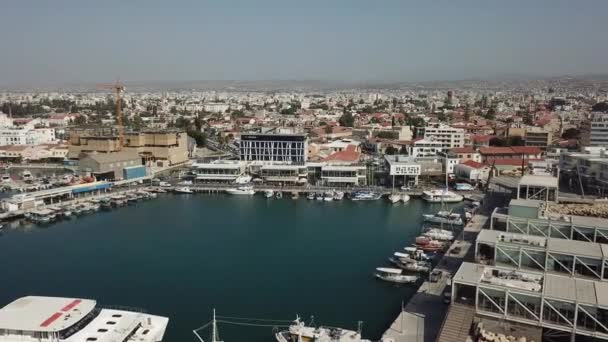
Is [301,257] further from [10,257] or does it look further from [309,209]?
[10,257]

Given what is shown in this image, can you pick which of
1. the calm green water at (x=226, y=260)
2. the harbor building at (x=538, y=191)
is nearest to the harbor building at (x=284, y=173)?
the calm green water at (x=226, y=260)

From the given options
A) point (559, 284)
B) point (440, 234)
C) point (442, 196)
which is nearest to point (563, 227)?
point (559, 284)

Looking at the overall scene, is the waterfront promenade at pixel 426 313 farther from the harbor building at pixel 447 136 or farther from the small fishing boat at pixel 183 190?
the harbor building at pixel 447 136

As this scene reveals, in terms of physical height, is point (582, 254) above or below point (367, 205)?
above

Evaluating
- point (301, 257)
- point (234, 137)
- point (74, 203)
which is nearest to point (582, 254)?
point (301, 257)

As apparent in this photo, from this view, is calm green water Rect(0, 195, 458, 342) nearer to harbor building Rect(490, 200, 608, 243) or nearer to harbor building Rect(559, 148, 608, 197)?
harbor building Rect(490, 200, 608, 243)

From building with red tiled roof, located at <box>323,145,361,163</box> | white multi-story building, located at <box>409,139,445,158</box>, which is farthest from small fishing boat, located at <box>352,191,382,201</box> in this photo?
white multi-story building, located at <box>409,139,445,158</box>
